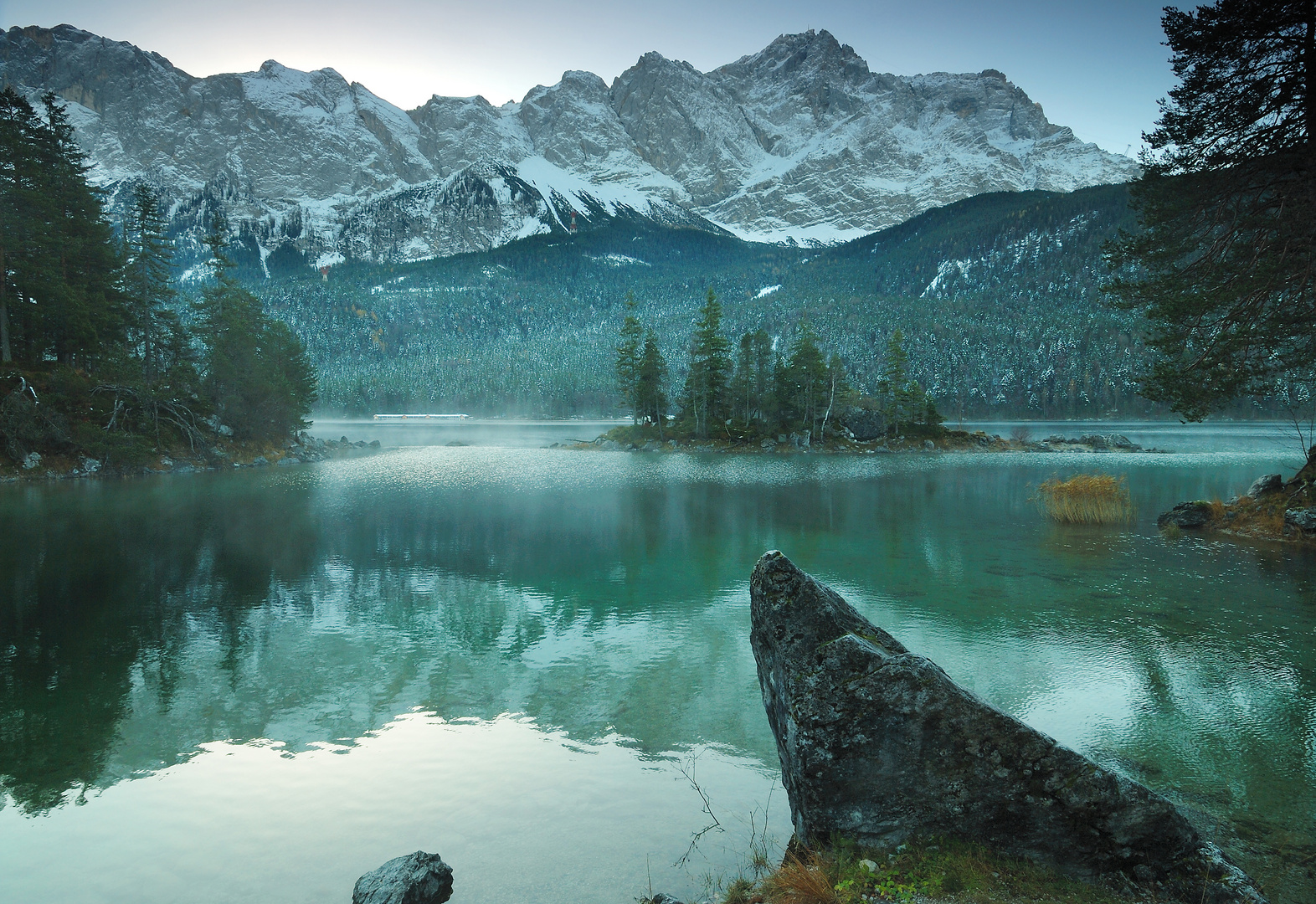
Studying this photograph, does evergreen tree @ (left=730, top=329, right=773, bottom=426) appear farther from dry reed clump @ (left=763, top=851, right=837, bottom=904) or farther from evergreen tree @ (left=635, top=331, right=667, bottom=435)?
dry reed clump @ (left=763, top=851, right=837, bottom=904)

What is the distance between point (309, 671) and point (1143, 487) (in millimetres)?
37716

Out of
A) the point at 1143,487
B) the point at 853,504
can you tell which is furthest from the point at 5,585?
the point at 1143,487

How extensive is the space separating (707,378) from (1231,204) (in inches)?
2089

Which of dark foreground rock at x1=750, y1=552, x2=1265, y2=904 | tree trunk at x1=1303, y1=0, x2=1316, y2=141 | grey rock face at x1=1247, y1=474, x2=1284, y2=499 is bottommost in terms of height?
grey rock face at x1=1247, y1=474, x2=1284, y2=499

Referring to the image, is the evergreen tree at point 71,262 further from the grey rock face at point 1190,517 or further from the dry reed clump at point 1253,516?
the dry reed clump at point 1253,516

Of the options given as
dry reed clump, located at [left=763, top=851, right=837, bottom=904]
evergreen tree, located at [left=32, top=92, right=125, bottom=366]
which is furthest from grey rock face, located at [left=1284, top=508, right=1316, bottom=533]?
evergreen tree, located at [left=32, top=92, right=125, bottom=366]

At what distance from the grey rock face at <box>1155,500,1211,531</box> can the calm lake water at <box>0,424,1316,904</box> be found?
944mm

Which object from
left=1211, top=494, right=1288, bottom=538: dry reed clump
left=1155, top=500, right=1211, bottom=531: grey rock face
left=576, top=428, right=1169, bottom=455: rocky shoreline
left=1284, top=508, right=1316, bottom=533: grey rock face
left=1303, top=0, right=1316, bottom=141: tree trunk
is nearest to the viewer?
left=1303, top=0, right=1316, bottom=141: tree trunk

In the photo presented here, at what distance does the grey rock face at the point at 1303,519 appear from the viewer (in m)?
18.1

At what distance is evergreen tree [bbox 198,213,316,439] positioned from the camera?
4925cm

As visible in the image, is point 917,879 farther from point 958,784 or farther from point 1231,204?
point 1231,204

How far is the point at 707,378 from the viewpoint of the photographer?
7000 centimetres

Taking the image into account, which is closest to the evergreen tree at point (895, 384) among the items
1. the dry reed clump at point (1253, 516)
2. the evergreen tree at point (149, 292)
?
the dry reed clump at point (1253, 516)

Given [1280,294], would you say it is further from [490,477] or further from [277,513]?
[490,477]
